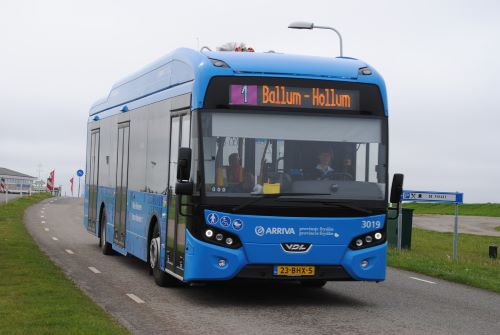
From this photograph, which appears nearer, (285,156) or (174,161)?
(285,156)

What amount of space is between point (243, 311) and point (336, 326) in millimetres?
1604

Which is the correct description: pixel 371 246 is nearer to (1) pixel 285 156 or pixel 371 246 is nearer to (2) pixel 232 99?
(1) pixel 285 156

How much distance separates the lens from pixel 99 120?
21297mm

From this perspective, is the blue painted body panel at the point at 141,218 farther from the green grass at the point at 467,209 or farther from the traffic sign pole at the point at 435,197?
the green grass at the point at 467,209

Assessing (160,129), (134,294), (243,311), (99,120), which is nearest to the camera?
(243,311)

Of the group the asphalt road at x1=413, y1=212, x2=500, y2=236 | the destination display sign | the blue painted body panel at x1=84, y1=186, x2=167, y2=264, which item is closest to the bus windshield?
the destination display sign

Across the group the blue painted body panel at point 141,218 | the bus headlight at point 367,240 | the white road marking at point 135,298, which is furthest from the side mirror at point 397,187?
the white road marking at point 135,298

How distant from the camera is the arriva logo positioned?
1170cm

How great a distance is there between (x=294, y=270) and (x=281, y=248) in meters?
0.34

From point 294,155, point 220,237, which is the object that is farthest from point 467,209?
point 220,237

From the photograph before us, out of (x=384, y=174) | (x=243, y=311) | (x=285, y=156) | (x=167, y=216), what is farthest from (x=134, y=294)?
(x=384, y=174)

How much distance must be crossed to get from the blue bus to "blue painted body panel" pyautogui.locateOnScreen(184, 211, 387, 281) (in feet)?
0.04

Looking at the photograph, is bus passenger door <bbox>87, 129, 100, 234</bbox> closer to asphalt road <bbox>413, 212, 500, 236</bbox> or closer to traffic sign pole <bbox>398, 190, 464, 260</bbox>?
traffic sign pole <bbox>398, 190, 464, 260</bbox>

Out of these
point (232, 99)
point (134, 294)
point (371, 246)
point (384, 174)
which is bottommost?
point (134, 294)
